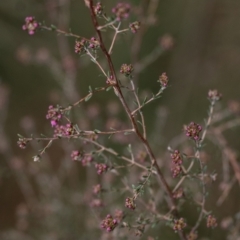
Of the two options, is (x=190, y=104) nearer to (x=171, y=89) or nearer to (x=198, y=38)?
(x=171, y=89)

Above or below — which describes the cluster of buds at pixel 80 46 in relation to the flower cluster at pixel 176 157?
above

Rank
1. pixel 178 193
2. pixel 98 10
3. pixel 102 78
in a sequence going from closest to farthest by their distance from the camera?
pixel 98 10 < pixel 178 193 < pixel 102 78

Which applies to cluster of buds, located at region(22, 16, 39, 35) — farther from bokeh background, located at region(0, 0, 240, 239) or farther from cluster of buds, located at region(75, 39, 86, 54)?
bokeh background, located at region(0, 0, 240, 239)

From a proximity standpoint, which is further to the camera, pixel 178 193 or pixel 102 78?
pixel 102 78

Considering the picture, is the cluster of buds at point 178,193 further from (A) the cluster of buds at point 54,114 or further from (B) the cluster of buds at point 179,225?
(A) the cluster of buds at point 54,114

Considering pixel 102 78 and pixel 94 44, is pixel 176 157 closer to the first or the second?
pixel 94 44

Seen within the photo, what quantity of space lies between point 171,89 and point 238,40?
0.27m

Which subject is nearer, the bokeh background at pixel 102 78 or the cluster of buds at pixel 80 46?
the cluster of buds at pixel 80 46

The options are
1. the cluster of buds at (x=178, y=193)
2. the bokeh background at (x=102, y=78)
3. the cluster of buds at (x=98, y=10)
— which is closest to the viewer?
the cluster of buds at (x=98, y=10)

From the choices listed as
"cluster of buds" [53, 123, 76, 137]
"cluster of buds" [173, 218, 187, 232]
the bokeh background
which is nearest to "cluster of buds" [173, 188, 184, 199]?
"cluster of buds" [173, 218, 187, 232]

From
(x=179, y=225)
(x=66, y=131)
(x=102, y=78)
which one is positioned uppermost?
(x=102, y=78)

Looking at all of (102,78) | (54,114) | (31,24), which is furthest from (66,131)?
(102,78)

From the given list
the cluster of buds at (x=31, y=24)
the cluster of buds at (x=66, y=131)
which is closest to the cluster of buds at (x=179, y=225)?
the cluster of buds at (x=66, y=131)

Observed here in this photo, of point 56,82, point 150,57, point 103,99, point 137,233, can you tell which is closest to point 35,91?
point 56,82
